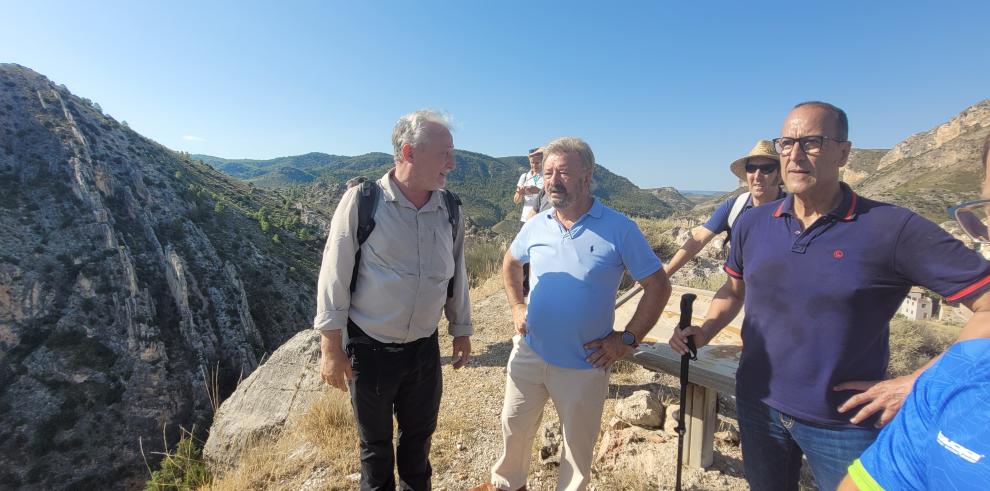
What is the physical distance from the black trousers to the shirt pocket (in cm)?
38

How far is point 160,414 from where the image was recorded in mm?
39250

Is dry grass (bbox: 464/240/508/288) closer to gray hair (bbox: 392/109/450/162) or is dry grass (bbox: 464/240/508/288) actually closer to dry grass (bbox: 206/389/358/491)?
dry grass (bbox: 206/389/358/491)

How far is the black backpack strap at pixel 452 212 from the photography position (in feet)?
7.18

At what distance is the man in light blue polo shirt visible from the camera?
2055mm

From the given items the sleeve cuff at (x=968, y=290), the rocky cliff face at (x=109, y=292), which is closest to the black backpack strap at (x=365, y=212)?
the sleeve cuff at (x=968, y=290)

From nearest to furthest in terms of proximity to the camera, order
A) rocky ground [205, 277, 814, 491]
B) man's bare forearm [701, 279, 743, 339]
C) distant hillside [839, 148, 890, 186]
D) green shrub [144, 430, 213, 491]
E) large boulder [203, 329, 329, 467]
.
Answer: man's bare forearm [701, 279, 743, 339] < rocky ground [205, 277, 814, 491] < green shrub [144, 430, 213, 491] < large boulder [203, 329, 329, 467] < distant hillside [839, 148, 890, 186]

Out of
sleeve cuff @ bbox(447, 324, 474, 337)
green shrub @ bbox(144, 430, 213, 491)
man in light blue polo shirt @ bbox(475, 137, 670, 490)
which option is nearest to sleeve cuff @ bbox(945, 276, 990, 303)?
man in light blue polo shirt @ bbox(475, 137, 670, 490)

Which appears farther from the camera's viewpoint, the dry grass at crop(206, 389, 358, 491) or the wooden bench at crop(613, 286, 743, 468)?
the dry grass at crop(206, 389, 358, 491)

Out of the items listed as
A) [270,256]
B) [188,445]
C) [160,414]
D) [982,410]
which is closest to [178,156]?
[270,256]

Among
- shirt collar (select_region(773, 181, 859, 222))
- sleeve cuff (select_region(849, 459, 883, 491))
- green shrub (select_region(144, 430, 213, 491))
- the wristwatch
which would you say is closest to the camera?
sleeve cuff (select_region(849, 459, 883, 491))

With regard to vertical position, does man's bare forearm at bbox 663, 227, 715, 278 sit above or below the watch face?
above

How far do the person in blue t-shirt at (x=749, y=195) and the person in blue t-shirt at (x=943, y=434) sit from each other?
89.9 inches

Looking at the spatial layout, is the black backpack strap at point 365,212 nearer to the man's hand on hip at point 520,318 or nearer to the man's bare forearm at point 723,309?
the man's hand on hip at point 520,318

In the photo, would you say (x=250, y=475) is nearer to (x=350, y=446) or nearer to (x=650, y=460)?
(x=350, y=446)
